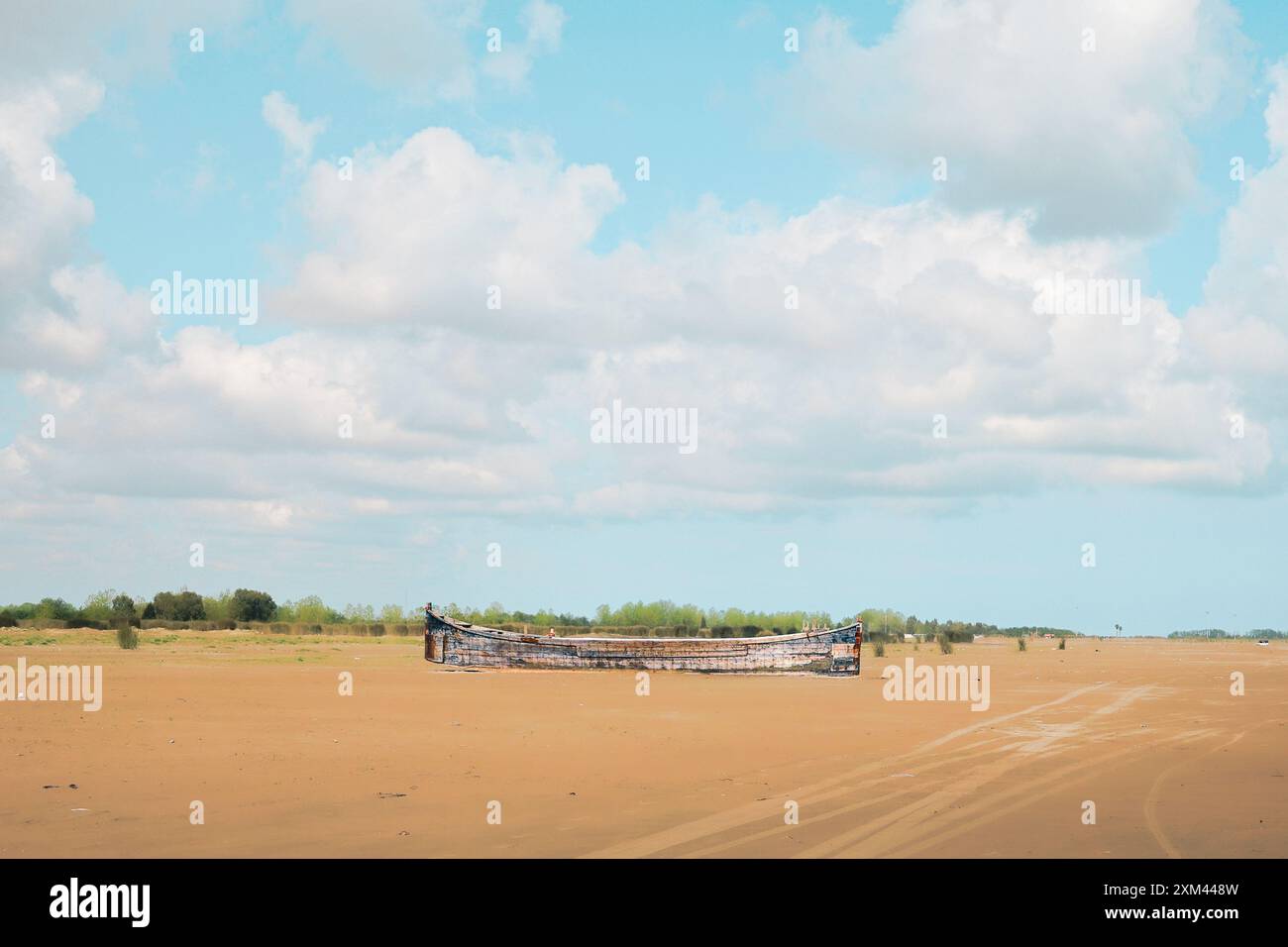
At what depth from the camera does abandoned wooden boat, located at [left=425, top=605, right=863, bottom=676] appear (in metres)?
38.8

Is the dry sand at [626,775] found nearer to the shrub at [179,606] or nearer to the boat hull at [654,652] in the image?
the boat hull at [654,652]

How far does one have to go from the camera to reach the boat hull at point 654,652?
38812 mm

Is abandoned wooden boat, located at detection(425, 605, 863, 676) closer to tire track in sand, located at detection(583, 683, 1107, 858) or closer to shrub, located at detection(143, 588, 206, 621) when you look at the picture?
tire track in sand, located at detection(583, 683, 1107, 858)

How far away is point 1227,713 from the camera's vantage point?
23.1 meters

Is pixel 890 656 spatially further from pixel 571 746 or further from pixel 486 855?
pixel 486 855

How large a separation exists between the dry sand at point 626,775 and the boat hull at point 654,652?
1204 cm

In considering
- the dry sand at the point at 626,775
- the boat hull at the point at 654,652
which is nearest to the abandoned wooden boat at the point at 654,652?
the boat hull at the point at 654,652

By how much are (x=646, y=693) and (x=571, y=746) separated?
12.4 metres

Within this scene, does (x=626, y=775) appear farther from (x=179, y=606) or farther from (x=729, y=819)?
(x=179, y=606)

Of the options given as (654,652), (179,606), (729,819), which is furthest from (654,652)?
(179,606)

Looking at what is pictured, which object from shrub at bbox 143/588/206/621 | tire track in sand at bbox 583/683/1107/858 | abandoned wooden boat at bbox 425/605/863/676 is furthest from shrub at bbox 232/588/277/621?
tire track in sand at bbox 583/683/1107/858

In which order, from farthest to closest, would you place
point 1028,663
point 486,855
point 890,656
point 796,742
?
point 890,656
point 1028,663
point 796,742
point 486,855

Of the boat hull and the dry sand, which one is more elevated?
the dry sand
